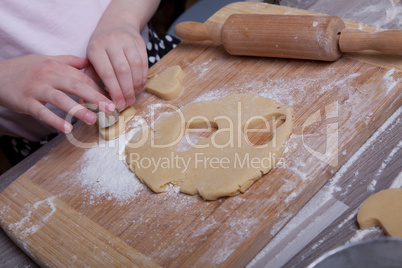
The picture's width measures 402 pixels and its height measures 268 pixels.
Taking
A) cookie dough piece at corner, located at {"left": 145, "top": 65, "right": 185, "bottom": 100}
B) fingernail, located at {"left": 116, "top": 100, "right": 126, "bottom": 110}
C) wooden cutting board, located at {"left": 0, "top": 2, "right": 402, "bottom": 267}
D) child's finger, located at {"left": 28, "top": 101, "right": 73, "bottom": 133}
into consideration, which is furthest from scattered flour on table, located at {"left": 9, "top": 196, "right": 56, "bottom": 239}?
cookie dough piece at corner, located at {"left": 145, "top": 65, "right": 185, "bottom": 100}

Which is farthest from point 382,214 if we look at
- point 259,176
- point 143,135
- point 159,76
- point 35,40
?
point 35,40

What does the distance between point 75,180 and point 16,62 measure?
1.32ft

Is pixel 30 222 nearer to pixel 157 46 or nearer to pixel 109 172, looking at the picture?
pixel 109 172

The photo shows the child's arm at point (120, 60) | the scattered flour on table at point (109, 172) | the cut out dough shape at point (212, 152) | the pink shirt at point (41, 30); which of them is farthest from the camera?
the pink shirt at point (41, 30)

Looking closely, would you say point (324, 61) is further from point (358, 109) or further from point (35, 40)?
point (35, 40)

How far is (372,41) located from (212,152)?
524mm

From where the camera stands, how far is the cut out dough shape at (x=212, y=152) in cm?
96

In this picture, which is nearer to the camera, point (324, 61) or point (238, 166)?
point (238, 166)

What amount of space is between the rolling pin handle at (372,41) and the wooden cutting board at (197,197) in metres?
0.05

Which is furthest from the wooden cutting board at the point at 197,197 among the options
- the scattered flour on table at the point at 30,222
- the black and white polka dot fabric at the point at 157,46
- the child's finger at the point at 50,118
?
the black and white polka dot fabric at the point at 157,46

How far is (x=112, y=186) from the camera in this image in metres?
1.07

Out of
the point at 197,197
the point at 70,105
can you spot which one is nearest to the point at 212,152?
the point at 197,197

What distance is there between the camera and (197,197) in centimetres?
98

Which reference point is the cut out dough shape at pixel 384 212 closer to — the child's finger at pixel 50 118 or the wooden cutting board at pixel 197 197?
the wooden cutting board at pixel 197 197
